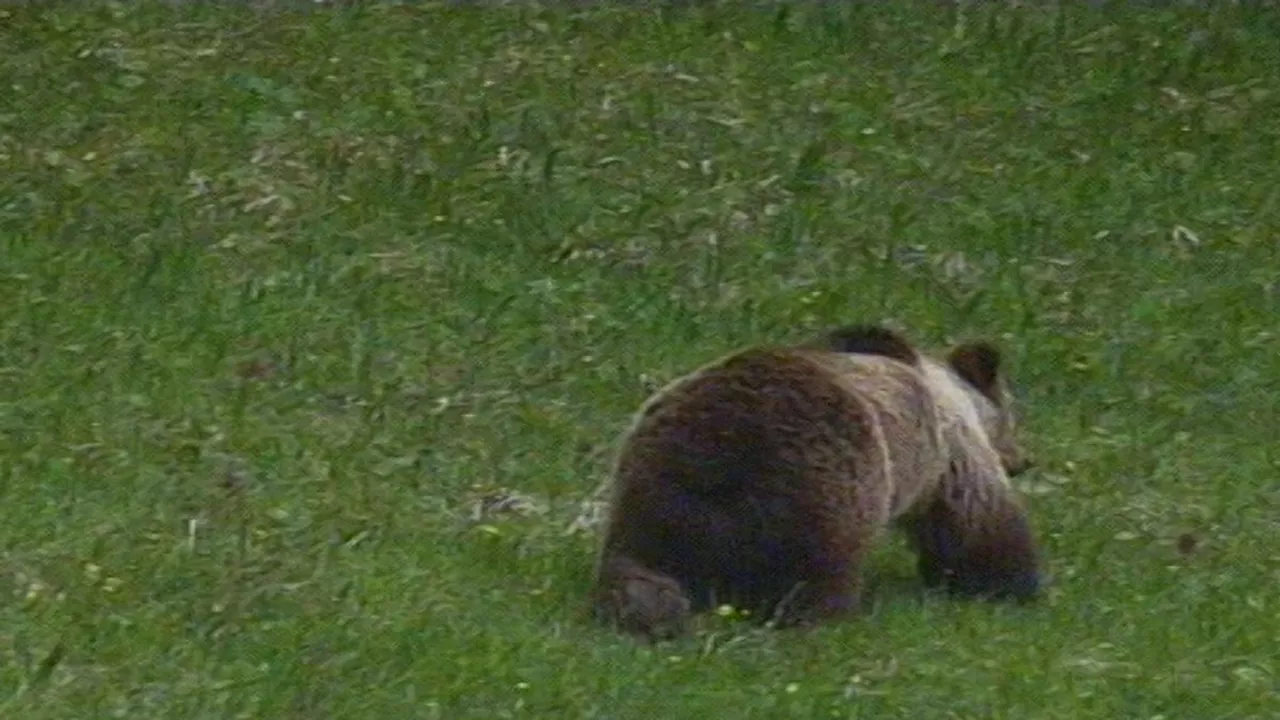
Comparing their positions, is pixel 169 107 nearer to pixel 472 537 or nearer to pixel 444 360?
pixel 444 360

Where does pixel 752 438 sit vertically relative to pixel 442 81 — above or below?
above

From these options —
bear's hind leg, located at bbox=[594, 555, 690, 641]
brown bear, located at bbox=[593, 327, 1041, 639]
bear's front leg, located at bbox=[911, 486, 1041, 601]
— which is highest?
brown bear, located at bbox=[593, 327, 1041, 639]

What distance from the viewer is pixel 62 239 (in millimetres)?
13234

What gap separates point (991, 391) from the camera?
34.3ft

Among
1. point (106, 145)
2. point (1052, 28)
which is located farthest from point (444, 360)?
point (1052, 28)

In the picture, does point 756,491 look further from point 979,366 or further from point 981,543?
point 979,366

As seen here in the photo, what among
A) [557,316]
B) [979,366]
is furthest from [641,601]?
[557,316]

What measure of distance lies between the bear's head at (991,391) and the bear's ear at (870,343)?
672 millimetres

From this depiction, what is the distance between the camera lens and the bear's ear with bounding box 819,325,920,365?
9.68 metres

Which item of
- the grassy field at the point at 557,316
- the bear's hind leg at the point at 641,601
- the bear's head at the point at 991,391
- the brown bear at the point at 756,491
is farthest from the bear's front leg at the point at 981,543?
the bear's hind leg at the point at 641,601

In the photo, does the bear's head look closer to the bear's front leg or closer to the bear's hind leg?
the bear's front leg

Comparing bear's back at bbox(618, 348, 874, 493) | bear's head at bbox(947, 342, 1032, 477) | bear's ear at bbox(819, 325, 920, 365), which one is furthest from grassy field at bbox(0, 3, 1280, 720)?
bear's ear at bbox(819, 325, 920, 365)

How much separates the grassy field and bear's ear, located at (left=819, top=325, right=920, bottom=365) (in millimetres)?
751

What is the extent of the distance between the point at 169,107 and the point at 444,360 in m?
3.22
